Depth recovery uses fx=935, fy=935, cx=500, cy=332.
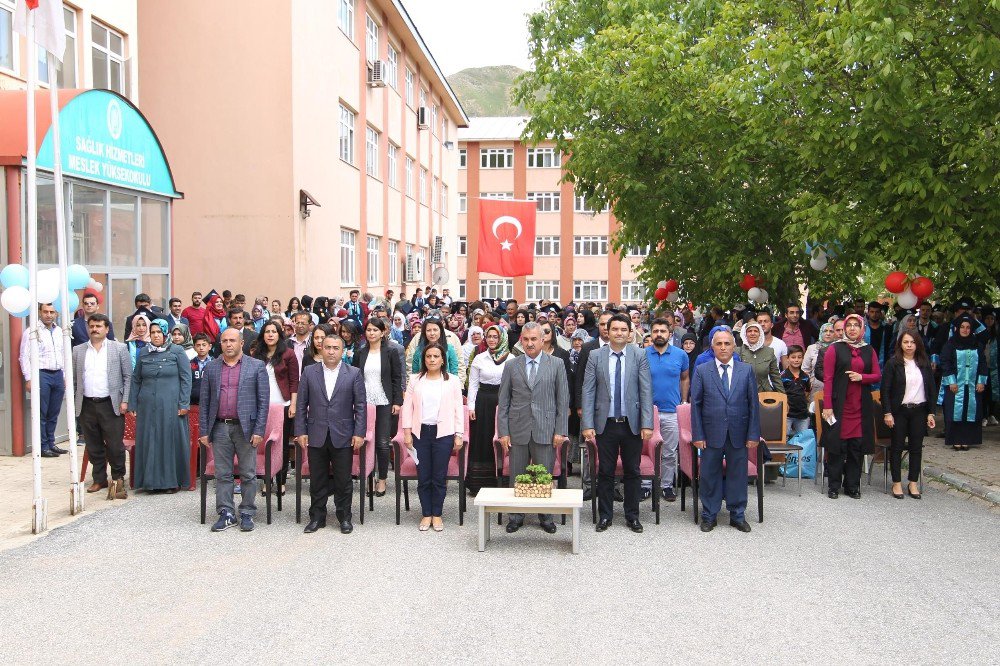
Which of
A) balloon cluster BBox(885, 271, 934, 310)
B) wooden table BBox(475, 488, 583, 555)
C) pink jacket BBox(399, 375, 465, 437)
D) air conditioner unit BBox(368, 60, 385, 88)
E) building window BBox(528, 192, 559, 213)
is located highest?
air conditioner unit BBox(368, 60, 385, 88)

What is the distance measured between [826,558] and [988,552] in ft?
4.82

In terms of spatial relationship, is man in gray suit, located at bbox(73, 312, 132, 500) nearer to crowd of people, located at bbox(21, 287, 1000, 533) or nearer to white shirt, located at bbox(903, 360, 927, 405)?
crowd of people, located at bbox(21, 287, 1000, 533)

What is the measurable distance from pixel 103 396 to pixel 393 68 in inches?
986

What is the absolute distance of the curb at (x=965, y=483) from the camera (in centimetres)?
1011

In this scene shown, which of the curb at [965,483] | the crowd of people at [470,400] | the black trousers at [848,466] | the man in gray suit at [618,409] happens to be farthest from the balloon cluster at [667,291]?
the man in gray suit at [618,409]

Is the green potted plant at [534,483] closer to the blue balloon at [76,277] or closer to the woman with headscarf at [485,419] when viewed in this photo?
the woman with headscarf at [485,419]

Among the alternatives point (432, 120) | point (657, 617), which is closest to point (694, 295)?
point (657, 617)

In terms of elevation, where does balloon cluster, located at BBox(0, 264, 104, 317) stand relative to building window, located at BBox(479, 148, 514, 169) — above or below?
below

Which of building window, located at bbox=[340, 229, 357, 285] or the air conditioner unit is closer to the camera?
building window, located at bbox=[340, 229, 357, 285]

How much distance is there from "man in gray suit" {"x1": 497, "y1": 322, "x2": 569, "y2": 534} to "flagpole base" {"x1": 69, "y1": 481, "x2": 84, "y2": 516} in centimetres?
422

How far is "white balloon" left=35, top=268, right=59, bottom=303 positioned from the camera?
9719mm

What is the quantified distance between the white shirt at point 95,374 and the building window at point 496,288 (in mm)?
46836

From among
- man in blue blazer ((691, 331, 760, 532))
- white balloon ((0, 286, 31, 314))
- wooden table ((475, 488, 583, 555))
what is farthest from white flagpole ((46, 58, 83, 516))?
man in blue blazer ((691, 331, 760, 532))

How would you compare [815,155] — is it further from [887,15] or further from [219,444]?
[219,444]
